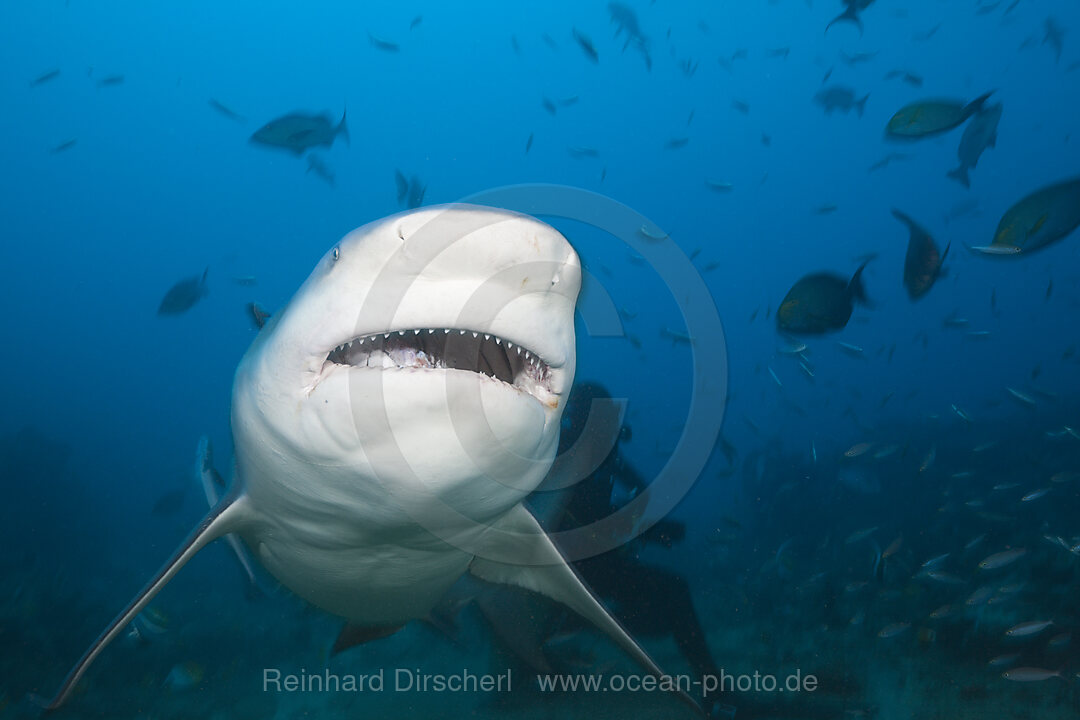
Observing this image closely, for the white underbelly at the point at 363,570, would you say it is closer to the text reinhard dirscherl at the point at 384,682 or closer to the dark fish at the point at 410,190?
the text reinhard dirscherl at the point at 384,682

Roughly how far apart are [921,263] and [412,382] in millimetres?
5750

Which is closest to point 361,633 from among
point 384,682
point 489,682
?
point 489,682

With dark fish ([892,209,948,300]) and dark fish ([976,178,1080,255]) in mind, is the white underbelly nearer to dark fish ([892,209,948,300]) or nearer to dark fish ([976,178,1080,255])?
dark fish ([892,209,948,300])

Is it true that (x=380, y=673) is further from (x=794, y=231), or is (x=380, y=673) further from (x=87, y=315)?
(x=87, y=315)

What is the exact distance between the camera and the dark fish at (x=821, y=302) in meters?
5.41

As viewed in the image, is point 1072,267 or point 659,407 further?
point 659,407

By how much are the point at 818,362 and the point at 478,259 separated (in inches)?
2662

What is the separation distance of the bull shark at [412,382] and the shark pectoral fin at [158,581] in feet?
0.05

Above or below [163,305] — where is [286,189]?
below

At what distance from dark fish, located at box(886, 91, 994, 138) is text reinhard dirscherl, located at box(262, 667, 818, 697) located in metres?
6.90

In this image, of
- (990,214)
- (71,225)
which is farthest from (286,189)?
(990,214)

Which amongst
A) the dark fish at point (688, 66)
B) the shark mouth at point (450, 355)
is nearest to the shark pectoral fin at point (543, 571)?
the shark mouth at point (450, 355)

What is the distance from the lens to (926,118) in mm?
5812

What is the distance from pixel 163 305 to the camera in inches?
336
